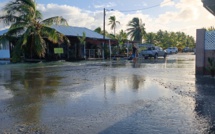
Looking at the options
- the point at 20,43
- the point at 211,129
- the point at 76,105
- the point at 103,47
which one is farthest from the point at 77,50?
the point at 211,129

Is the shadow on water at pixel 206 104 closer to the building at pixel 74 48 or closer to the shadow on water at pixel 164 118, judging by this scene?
the shadow on water at pixel 164 118

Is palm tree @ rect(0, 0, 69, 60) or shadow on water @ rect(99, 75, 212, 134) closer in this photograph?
shadow on water @ rect(99, 75, 212, 134)

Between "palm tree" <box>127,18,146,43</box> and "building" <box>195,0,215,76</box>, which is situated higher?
"palm tree" <box>127,18,146,43</box>

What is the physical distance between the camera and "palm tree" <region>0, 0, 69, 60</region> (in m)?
25.3

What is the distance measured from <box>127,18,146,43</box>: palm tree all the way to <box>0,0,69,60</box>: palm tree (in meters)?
45.7

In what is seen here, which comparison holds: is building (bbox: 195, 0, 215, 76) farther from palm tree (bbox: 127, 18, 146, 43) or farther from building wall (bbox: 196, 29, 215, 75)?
palm tree (bbox: 127, 18, 146, 43)

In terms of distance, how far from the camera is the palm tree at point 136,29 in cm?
7056

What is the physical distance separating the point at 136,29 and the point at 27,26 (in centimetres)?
4814

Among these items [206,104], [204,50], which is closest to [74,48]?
[204,50]

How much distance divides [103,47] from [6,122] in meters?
31.7

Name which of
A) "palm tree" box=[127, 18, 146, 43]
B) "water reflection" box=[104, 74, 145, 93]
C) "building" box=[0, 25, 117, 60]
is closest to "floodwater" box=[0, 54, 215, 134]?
"water reflection" box=[104, 74, 145, 93]

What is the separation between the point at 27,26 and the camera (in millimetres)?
25953

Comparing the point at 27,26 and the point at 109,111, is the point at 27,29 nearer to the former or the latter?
the point at 27,26

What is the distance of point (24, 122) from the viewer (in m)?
5.24
